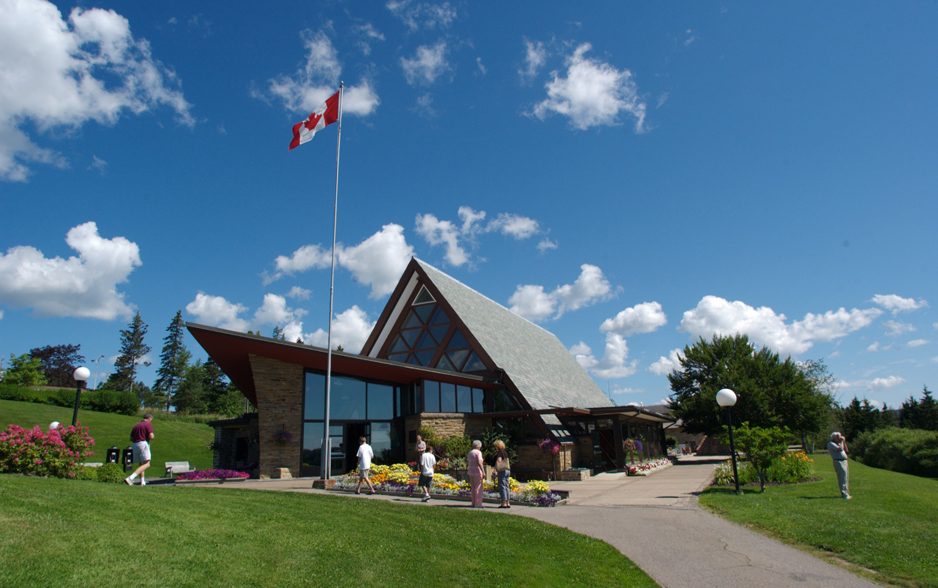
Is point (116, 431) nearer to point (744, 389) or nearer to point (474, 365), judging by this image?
point (474, 365)

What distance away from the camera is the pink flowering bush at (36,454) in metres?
10.0

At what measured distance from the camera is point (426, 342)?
26.3 m

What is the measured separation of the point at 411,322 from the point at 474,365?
4.17 m

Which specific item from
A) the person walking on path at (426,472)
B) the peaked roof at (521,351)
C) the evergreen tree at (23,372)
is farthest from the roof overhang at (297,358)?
the evergreen tree at (23,372)

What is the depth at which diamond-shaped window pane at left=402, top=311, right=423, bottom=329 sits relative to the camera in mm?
26878

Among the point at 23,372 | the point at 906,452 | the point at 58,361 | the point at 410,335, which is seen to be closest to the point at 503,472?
the point at 410,335

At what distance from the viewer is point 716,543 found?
8711 mm

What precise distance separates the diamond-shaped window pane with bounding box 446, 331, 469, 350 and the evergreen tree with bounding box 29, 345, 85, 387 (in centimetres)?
7103

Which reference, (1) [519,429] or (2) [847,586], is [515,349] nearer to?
(1) [519,429]

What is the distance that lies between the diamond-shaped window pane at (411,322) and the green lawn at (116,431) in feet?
49.5

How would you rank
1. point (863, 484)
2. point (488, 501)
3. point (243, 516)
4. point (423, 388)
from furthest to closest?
point (423, 388) < point (863, 484) < point (488, 501) < point (243, 516)

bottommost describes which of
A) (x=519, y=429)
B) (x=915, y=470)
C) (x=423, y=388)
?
(x=915, y=470)

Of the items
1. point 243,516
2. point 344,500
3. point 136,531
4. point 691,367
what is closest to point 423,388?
point 344,500

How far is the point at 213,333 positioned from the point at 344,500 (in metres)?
7.93
